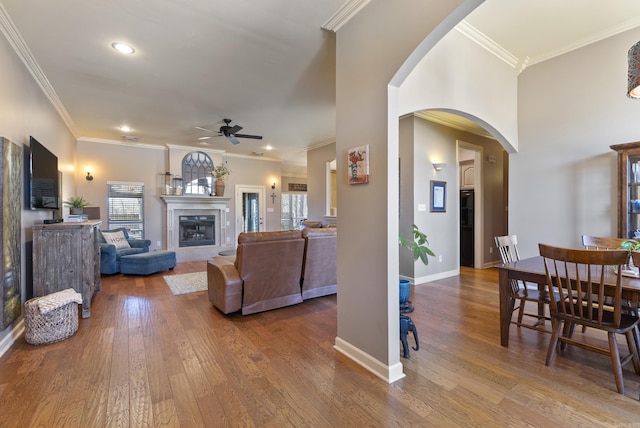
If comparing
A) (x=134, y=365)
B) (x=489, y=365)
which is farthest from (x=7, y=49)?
(x=489, y=365)

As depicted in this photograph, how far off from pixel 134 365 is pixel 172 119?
167 inches

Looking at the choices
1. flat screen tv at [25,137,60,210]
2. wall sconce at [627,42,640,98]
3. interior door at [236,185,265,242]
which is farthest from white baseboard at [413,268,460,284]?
interior door at [236,185,265,242]

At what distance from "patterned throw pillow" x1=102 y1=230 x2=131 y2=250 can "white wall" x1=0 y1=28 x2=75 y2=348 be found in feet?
5.84

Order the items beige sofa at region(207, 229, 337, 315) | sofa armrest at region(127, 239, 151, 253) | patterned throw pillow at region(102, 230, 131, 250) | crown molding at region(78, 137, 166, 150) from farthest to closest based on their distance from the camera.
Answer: crown molding at region(78, 137, 166, 150), sofa armrest at region(127, 239, 151, 253), patterned throw pillow at region(102, 230, 131, 250), beige sofa at region(207, 229, 337, 315)

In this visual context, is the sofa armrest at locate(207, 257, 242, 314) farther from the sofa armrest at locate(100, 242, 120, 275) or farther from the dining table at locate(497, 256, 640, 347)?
the sofa armrest at locate(100, 242, 120, 275)

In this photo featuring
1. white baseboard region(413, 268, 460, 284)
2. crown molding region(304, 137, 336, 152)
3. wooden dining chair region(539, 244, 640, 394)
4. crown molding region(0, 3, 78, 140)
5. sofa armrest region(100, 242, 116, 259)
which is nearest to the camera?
wooden dining chair region(539, 244, 640, 394)

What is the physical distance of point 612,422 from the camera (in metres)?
1.62

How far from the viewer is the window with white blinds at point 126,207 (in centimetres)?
666

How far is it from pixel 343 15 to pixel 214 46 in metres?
1.34

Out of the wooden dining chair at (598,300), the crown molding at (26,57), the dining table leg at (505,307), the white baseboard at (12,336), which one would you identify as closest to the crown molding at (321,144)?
the crown molding at (26,57)

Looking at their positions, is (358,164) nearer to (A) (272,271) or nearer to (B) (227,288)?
(A) (272,271)

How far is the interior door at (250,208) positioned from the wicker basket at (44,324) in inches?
223

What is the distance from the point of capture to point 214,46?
9.41ft

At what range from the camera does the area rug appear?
4359mm
